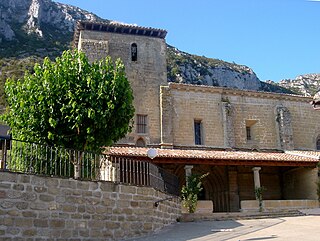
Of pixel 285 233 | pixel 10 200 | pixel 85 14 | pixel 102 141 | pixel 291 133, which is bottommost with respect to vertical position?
pixel 285 233

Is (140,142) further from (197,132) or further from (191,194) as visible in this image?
(191,194)

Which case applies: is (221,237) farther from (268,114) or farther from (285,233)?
(268,114)

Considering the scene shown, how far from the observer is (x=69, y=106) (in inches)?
573

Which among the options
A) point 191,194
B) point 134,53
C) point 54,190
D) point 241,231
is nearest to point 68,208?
point 54,190

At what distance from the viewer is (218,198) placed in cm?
2458

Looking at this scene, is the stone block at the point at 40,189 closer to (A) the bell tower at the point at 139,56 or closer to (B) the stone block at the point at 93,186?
(B) the stone block at the point at 93,186

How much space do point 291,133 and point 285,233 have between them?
16523 millimetres

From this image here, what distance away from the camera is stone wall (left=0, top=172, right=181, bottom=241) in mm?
9883

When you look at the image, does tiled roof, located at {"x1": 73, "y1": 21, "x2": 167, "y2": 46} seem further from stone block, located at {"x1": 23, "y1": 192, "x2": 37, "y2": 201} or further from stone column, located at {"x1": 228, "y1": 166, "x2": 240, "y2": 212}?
stone block, located at {"x1": 23, "y1": 192, "x2": 37, "y2": 201}

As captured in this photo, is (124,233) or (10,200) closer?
(10,200)

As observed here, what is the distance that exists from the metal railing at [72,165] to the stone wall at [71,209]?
0.92ft

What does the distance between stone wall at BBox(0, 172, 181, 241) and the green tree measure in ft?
10.5

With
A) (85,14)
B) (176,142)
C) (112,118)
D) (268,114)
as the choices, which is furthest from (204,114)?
(85,14)

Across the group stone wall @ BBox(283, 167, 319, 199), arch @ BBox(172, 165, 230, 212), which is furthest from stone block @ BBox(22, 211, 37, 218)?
stone wall @ BBox(283, 167, 319, 199)
